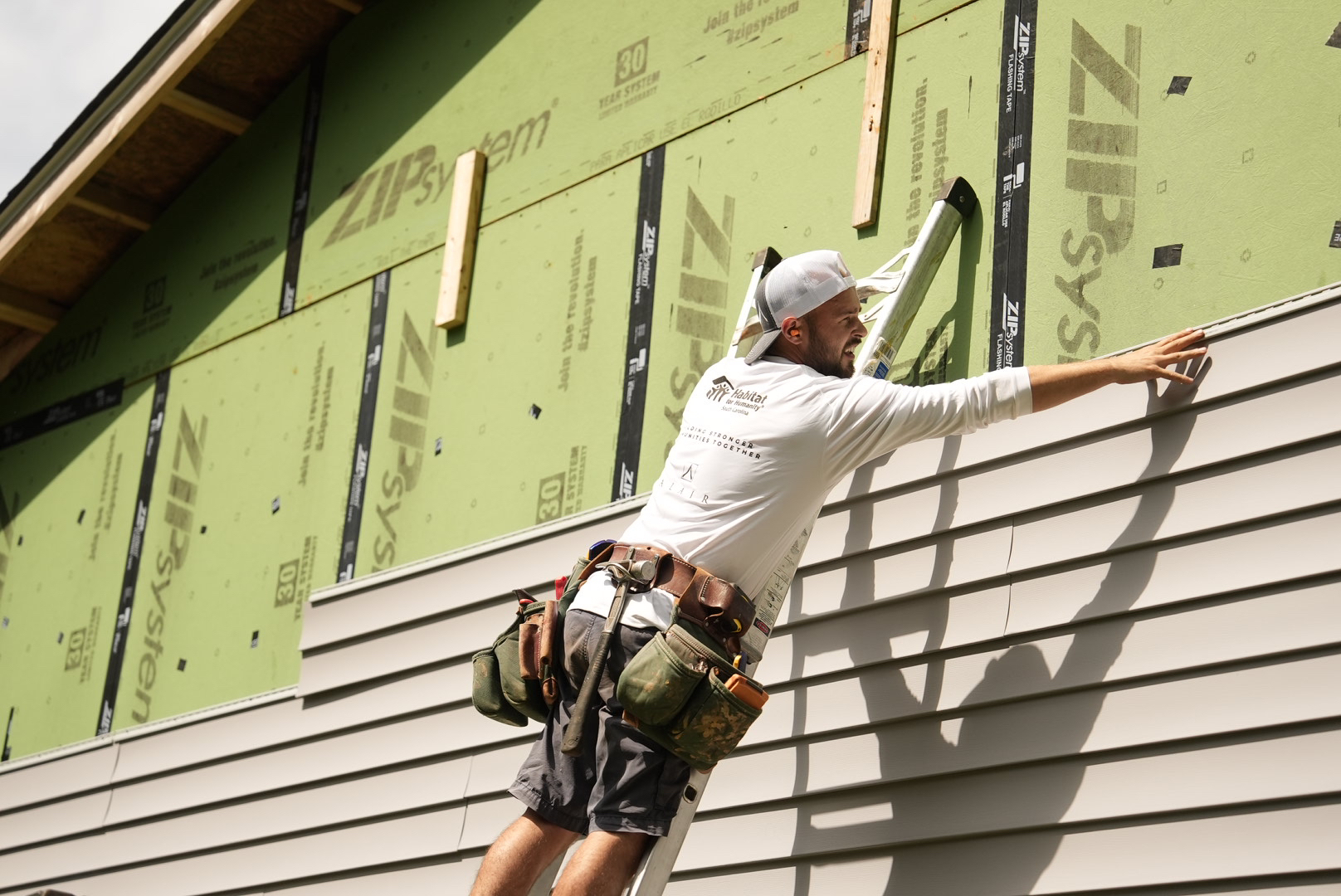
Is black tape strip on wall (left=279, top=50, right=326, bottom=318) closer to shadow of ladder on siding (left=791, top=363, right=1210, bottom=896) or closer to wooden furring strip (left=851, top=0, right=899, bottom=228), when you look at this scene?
wooden furring strip (left=851, top=0, right=899, bottom=228)

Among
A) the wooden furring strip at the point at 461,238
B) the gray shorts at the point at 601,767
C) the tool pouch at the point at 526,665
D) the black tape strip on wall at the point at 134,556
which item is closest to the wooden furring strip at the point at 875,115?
the tool pouch at the point at 526,665

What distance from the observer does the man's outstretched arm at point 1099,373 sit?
11.8ft

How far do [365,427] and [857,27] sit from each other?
276cm

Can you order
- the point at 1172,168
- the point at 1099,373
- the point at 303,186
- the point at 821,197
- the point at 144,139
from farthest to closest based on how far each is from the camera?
the point at 144,139 < the point at 303,186 < the point at 821,197 < the point at 1172,168 < the point at 1099,373

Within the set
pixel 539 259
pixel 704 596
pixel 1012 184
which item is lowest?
pixel 704 596

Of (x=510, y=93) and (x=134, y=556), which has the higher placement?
(x=510, y=93)

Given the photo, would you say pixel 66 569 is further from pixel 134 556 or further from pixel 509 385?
pixel 509 385

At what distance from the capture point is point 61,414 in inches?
342

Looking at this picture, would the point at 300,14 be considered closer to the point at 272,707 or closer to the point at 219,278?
the point at 219,278

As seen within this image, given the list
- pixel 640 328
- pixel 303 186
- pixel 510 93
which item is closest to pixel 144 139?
pixel 303 186

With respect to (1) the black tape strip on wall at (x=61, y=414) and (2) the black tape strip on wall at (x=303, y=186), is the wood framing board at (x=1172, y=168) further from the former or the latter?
(1) the black tape strip on wall at (x=61, y=414)

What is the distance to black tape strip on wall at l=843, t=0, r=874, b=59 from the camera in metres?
5.13

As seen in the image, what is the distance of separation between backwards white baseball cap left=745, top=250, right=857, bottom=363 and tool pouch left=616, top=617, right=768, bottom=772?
859mm

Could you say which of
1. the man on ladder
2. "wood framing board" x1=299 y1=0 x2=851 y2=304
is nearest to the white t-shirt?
the man on ladder
